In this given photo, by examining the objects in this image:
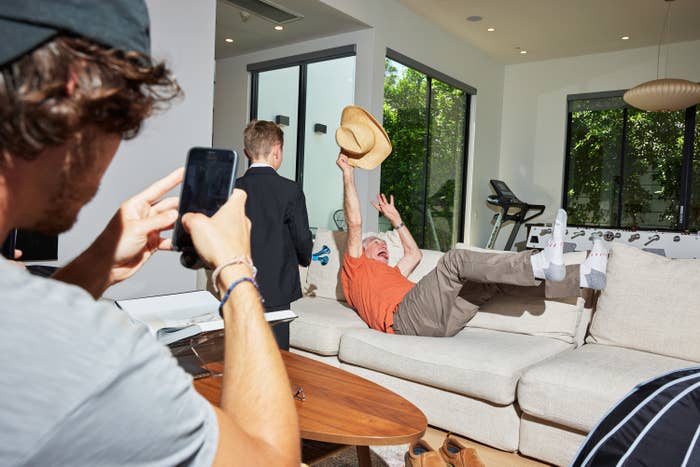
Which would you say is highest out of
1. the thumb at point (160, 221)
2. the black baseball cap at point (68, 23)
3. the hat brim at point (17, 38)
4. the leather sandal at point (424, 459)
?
the black baseball cap at point (68, 23)

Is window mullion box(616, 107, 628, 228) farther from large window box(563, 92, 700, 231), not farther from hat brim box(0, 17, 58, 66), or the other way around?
hat brim box(0, 17, 58, 66)

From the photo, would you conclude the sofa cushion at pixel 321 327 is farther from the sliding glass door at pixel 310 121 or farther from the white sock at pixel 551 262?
the sliding glass door at pixel 310 121

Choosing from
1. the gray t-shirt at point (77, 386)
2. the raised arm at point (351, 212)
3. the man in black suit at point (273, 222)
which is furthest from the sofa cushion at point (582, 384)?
the gray t-shirt at point (77, 386)

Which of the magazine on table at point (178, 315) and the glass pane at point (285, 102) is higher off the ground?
the glass pane at point (285, 102)

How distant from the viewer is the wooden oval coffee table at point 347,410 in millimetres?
1177

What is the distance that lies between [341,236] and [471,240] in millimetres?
4880

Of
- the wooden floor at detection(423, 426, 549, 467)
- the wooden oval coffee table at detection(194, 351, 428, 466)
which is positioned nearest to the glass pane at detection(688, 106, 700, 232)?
the wooden floor at detection(423, 426, 549, 467)

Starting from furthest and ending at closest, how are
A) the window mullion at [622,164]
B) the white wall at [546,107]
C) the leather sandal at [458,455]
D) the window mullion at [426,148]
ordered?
1. the window mullion at [622,164]
2. the white wall at [546,107]
3. the window mullion at [426,148]
4. the leather sandal at [458,455]

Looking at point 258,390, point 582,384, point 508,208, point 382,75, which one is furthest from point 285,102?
point 258,390

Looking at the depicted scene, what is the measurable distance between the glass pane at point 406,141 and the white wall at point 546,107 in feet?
7.08

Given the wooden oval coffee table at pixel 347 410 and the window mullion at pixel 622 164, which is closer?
the wooden oval coffee table at pixel 347 410

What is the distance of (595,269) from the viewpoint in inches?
87.8

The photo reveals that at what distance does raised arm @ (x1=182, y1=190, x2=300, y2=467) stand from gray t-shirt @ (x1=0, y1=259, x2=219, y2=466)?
62mm

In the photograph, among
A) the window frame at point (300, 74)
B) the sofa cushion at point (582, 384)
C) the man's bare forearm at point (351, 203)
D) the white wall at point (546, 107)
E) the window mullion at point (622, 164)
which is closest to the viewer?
the sofa cushion at point (582, 384)
